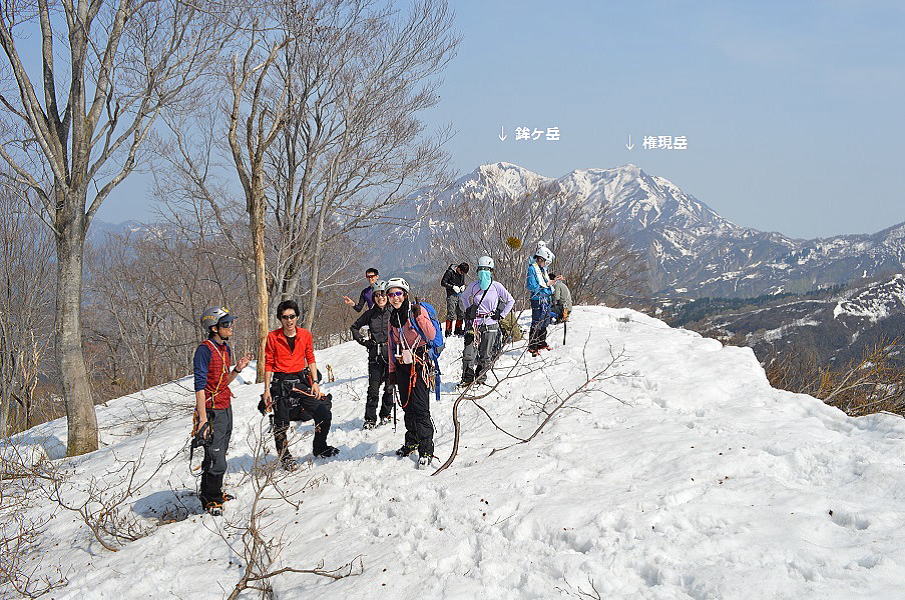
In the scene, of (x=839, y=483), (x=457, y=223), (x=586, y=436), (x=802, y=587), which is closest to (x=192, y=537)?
(x=586, y=436)

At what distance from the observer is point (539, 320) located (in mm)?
10469

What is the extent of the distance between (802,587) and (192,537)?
4882 millimetres

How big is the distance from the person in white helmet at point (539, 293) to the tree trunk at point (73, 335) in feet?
26.1

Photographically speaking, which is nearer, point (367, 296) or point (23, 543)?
point (23, 543)

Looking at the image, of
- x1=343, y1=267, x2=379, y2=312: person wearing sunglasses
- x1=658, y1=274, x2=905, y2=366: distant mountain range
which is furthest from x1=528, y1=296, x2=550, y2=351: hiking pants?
x1=658, y1=274, x2=905, y2=366: distant mountain range

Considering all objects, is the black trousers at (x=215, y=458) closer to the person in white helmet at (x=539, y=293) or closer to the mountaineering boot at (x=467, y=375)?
the mountaineering boot at (x=467, y=375)

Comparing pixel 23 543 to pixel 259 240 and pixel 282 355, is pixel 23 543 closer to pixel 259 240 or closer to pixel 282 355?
pixel 282 355

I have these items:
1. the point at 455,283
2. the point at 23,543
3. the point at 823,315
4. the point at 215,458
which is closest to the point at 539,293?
the point at 455,283

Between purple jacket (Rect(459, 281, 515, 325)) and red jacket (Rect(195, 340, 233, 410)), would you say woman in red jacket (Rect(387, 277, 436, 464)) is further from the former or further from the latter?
purple jacket (Rect(459, 281, 515, 325))

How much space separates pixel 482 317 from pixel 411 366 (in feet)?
8.72

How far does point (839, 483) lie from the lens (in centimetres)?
436

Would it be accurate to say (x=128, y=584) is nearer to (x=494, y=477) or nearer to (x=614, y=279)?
(x=494, y=477)

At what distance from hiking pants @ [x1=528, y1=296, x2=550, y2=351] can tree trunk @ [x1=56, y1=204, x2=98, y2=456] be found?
8.05m

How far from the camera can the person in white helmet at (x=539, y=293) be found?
10070 millimetres
